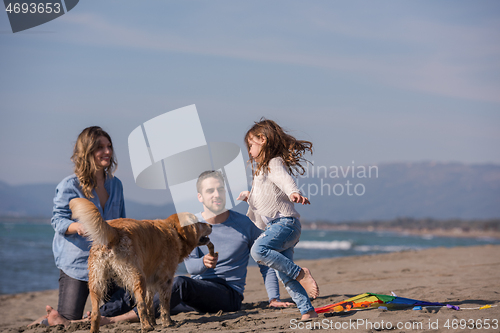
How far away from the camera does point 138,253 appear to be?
12.3ft

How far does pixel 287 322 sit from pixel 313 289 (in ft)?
1.29

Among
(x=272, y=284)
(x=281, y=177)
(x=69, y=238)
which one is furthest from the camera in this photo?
(x=272, y=284)

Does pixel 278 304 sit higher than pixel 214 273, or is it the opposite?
pixel 214 273

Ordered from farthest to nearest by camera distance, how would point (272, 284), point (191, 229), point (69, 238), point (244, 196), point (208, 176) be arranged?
point (272, 284)
point (208, 176)
point (69, 238)
point (191, 229)
point (244, 196)

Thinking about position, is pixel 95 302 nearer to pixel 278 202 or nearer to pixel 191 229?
pixel 191 229

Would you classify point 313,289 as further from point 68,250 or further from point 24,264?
point 24,264

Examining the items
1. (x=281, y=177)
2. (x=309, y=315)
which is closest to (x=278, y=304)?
(x=309, y=315)

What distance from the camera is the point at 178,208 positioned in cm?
500

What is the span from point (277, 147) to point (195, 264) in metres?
1.62

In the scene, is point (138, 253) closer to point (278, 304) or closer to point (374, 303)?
point (278, 304)

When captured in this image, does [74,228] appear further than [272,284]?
No

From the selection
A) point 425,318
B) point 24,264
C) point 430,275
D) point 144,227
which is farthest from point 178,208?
point 24,264

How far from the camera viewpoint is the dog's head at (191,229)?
4.54 meters

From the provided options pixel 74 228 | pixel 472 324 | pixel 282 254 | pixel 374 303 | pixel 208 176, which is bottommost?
pixel 374 303
